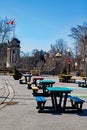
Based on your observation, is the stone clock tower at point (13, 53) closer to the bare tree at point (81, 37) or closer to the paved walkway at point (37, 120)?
the bare tree at point (81, 37)

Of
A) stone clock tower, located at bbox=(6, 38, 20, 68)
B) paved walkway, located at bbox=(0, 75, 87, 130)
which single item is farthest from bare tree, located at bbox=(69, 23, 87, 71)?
paved walkway, located at bbox=(0, 75, 87, 130)

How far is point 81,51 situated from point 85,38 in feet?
15.2

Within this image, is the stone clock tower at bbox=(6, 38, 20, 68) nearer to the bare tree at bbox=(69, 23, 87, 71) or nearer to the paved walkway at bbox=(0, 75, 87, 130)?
the bare tree at bbox=(69, 23, 87, 71)

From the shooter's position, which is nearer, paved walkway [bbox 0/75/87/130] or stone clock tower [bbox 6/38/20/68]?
paved walkway [bbox 0/75/87/130]

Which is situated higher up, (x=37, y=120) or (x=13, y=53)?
(x=13, y=53)

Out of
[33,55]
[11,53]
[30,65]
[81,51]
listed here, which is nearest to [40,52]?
[33,55]

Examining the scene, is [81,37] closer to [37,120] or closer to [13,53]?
[13,53]

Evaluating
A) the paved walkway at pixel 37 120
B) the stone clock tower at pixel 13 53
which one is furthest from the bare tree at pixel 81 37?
the paved walkway at pixel 37 120

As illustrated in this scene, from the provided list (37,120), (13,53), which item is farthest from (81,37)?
(37,120)

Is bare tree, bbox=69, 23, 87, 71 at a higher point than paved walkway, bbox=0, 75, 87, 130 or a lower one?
higher

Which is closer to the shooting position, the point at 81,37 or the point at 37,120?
the point at 37,120

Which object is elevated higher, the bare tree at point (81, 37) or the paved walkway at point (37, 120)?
the bare tree at point (81, 37)

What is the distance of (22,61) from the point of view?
356ft

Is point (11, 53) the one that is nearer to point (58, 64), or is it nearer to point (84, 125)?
point (58, 64)
